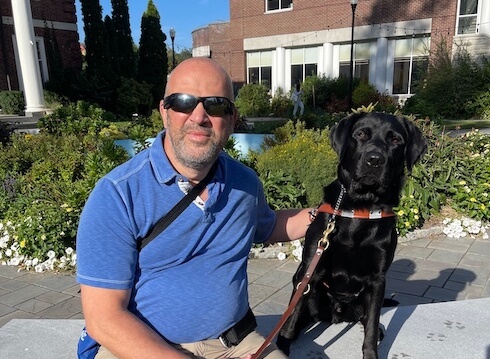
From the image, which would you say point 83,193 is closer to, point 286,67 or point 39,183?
point 39,183

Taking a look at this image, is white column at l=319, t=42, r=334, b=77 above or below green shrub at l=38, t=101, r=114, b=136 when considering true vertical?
above

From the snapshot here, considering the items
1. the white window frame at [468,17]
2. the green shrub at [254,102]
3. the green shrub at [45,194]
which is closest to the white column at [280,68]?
the green shrub at [254,102]

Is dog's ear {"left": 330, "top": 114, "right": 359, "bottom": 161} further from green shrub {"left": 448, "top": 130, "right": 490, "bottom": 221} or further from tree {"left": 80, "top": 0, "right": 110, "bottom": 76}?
tree {"left": 80, "top": 0, "right": 110, "bottom": 76}

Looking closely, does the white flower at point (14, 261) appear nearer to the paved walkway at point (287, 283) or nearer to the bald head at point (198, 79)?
the paved walkway at point (287, 283)

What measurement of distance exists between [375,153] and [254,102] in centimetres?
2046

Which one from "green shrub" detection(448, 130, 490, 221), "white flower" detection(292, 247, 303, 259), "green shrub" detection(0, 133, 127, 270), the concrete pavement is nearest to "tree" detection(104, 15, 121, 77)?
"green shrub" detection(0, 133, 127, 270)

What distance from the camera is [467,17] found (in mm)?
21328

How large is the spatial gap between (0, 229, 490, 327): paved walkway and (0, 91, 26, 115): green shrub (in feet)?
51.7

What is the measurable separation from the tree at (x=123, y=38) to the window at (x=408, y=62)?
15.2 m

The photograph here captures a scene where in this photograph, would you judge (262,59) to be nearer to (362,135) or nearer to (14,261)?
(14,261)

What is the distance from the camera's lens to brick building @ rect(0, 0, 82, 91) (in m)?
19.4

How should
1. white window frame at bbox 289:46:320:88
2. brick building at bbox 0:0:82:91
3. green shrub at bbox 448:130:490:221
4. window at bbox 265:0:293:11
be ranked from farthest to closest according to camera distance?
window at bbox 265:0:293:11
white window frame at bbox 289:46:320:88
brick building at bbox 0:0:82:91
green shrub at bbox 448:130:490:221

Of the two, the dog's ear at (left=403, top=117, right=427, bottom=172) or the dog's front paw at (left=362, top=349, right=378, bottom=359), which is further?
the dog's ear at (left=403, top=117, right=427, bottom=172)

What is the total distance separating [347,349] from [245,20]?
28.2 m
